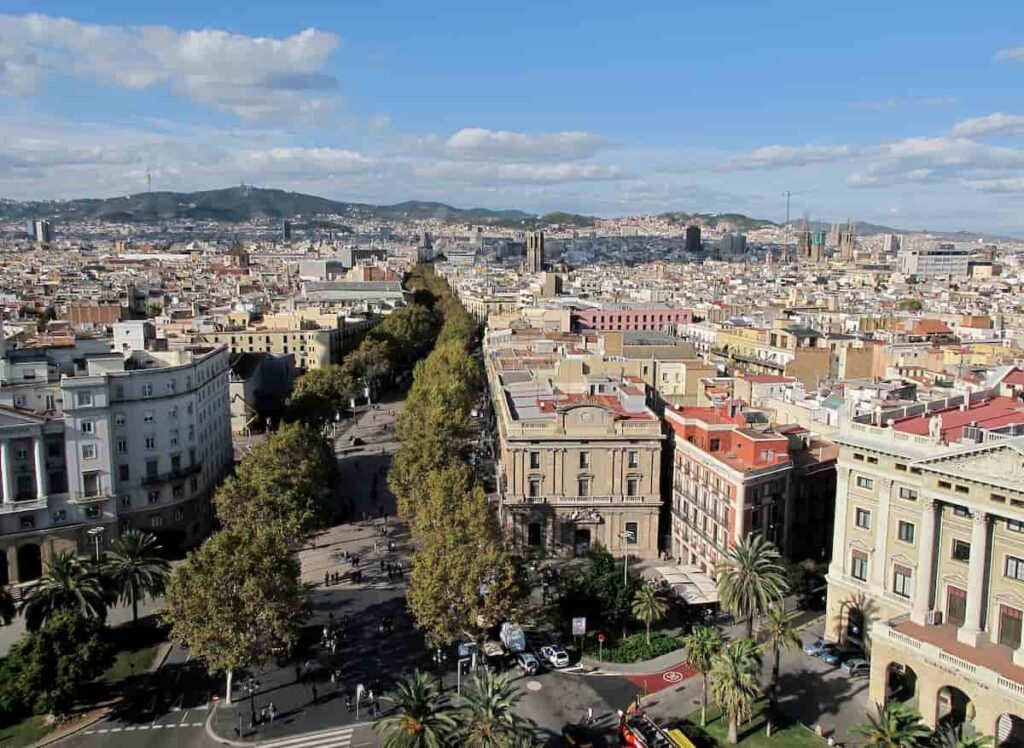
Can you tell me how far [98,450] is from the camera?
61.5 m

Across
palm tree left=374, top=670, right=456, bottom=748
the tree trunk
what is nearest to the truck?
the tree trunk

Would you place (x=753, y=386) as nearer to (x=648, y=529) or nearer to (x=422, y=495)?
(x=648, y=529)

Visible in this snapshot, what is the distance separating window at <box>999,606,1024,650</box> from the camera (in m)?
38.5

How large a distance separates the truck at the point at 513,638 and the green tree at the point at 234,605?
A: 11.2m

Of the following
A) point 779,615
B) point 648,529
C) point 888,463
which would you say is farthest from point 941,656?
point 648,529

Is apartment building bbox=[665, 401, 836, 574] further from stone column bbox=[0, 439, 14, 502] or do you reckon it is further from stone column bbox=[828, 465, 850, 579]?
stone column bbox=[0, 439, 14, 502]

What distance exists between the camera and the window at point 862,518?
46.2 meters

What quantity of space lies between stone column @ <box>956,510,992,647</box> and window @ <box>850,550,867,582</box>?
721 cm

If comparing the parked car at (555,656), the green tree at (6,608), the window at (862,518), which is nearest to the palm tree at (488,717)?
the parked car at (555,656)

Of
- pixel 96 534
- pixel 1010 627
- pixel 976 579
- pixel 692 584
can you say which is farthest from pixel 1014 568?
pixel 96 534

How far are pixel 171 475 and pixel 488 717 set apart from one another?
41.5 m

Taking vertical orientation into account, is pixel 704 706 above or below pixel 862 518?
below

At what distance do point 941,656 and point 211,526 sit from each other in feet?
178

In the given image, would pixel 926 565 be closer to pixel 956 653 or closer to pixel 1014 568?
pixel 1014 568
